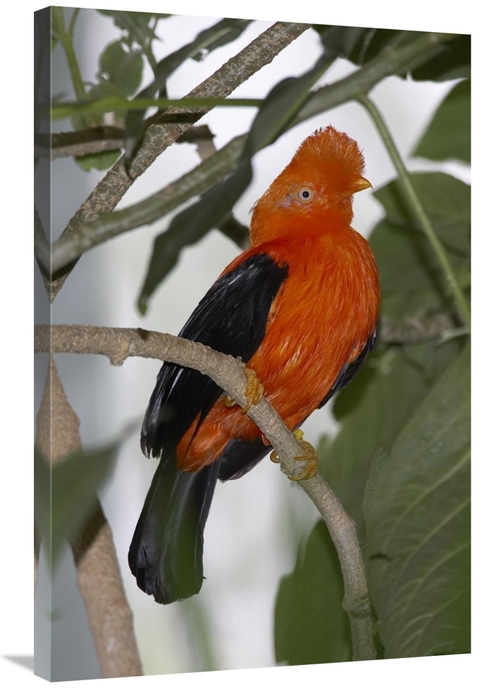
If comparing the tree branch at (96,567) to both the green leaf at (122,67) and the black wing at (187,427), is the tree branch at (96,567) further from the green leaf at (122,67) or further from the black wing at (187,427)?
the green leaf at (122,67)

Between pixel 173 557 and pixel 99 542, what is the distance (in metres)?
0.25

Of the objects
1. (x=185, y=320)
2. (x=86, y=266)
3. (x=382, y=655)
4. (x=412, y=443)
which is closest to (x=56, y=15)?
(x=86, y=266)

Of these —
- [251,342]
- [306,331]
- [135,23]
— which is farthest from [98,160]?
[306,331]

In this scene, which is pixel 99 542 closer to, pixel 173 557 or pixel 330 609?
pixel 173 557

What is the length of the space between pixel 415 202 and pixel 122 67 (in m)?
1.08

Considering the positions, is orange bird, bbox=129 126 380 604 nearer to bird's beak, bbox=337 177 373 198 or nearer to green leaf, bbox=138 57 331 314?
bird's beak, bbox=337 177 373 198

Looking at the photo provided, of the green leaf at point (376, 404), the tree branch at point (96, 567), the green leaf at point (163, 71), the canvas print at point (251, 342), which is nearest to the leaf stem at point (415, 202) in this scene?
the canvas print at point (251, 342)

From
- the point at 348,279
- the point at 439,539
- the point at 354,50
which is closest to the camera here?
the point at 348,279

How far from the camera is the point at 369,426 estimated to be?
3.71 metres

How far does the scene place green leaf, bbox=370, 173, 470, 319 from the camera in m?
3.69

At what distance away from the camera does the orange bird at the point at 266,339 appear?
3.24 m

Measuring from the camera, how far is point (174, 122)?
327 cm

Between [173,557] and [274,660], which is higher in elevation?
[173,557]

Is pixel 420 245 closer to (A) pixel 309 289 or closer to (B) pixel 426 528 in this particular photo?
(A) pixel 309 289
